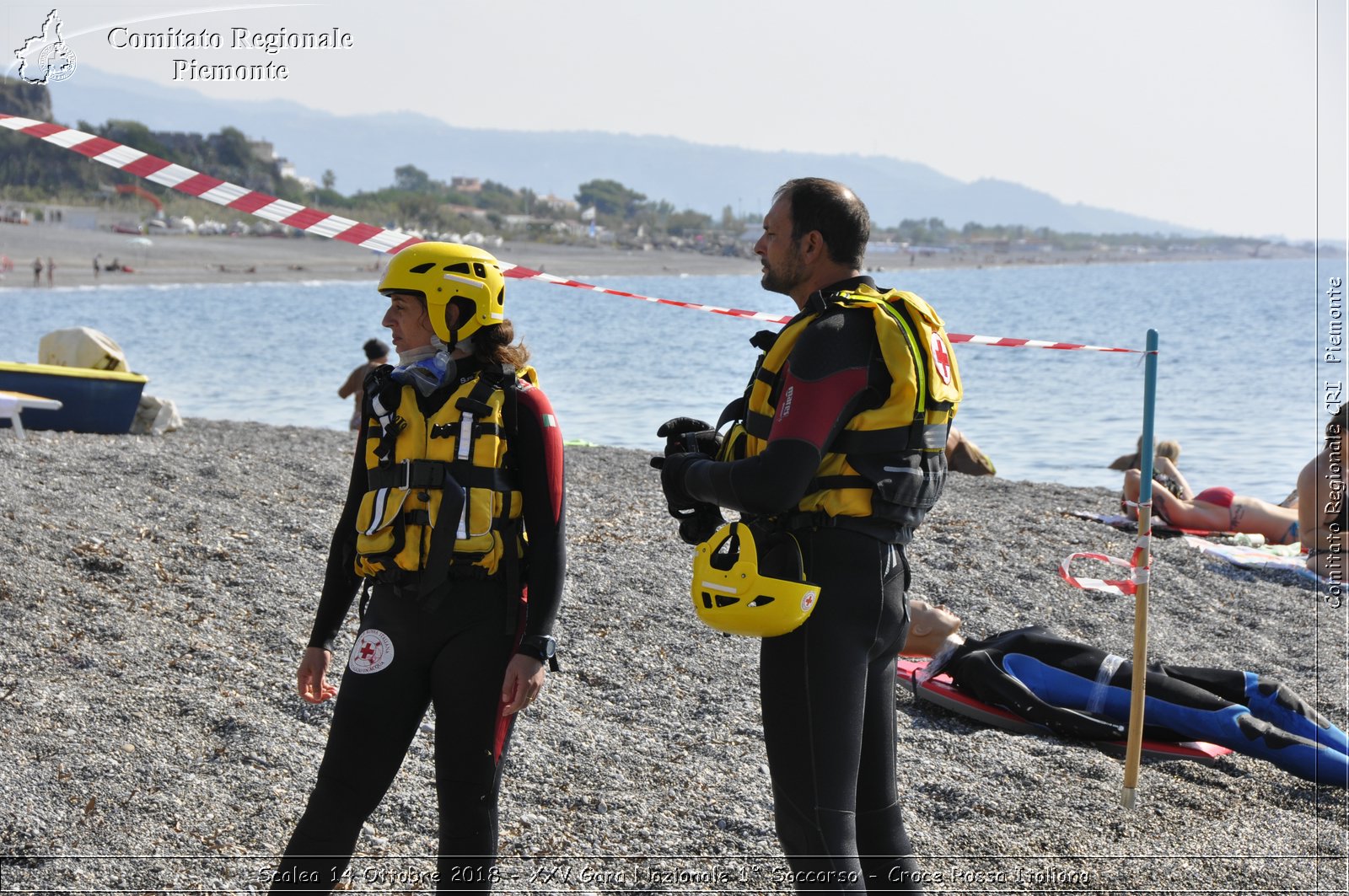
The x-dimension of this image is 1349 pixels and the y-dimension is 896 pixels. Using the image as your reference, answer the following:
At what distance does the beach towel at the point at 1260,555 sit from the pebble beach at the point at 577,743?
1.04 meters

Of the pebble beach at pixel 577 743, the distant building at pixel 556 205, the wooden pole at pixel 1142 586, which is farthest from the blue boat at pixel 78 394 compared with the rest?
the distant building at pixel 556 205

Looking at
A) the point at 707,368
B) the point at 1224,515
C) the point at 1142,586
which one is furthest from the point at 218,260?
the point at 1142,586

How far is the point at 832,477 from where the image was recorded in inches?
112

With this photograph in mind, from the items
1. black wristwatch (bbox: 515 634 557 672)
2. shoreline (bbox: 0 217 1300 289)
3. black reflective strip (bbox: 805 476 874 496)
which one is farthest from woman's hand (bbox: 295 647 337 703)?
shoreline (bbox: 0 217 1300 289)

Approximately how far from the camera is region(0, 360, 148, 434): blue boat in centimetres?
1045

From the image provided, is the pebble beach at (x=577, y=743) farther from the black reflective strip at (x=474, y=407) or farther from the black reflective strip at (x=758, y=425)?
the black reflective strip at (x=758, y=425)

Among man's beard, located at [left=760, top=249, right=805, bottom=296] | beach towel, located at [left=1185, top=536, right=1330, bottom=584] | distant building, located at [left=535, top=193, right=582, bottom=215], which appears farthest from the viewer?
distant building, located at [left=535, top=193, right=582, bottom=215]

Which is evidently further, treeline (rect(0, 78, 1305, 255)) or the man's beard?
treeline (rect(0, 78, 1305, 255))

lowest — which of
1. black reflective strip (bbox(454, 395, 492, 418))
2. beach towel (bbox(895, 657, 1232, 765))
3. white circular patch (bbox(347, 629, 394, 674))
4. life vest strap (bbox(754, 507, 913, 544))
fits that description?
beach towel (bbox(895, 657, 1232, 765))

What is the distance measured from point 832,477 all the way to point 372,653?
1.23 meters

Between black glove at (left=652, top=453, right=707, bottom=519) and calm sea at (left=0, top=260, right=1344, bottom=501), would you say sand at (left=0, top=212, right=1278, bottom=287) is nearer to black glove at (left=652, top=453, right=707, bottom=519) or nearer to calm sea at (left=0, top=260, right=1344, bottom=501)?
calm sea at (left=0, top=260, right=1344, bottom=501)

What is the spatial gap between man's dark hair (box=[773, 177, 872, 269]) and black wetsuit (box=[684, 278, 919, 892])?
0.34ft

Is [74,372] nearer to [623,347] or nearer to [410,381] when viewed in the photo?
[410,381]

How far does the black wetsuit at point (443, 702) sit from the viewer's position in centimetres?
296
